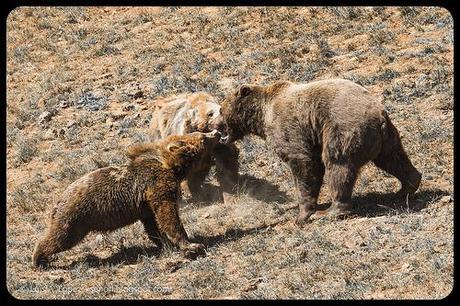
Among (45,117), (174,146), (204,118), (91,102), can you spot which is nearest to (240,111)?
(204,118)

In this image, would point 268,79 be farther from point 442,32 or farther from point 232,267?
point 232,267

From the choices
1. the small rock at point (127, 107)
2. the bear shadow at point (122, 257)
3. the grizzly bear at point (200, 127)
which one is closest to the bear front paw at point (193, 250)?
the bear shadow at point (122, 257)

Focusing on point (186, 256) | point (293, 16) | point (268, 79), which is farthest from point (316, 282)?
point (293, 16)

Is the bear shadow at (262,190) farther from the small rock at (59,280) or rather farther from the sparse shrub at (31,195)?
the small rock at (59,280)

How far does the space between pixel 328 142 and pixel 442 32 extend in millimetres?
7316

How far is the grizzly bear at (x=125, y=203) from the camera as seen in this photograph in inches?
397

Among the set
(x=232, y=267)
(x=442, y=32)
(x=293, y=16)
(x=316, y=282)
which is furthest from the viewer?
(x=293, y=16)

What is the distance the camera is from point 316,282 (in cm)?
877

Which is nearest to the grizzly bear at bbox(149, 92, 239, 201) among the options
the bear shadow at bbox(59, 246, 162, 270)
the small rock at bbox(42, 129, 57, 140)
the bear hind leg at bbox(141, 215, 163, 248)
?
the bear hind leg at bbox(141, 215, 163, 248)

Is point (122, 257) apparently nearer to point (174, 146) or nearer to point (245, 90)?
point (174, 146)

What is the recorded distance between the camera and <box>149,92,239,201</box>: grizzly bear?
12.5 metres

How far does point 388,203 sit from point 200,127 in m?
3.16

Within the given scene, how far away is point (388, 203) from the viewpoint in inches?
429

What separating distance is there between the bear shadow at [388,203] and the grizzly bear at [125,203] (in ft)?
7.07
